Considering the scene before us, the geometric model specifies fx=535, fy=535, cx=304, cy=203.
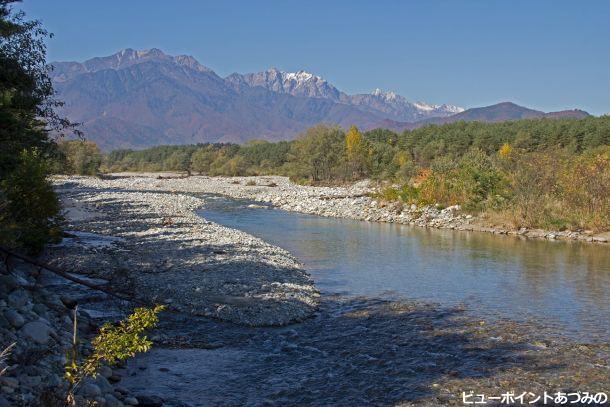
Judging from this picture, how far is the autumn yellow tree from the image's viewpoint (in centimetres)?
8156

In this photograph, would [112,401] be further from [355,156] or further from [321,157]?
[321,157]

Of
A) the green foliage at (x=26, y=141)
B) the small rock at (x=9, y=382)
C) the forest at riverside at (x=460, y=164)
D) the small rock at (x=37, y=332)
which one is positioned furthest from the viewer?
the forest at riverside at (x=460, y=164)

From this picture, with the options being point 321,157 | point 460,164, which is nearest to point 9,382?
point 460,164

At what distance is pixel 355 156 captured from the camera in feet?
269

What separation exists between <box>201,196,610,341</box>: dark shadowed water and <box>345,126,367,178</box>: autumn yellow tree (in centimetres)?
4610

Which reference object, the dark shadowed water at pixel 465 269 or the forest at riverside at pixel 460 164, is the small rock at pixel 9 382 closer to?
the dark shadowed water at pixel 465 269

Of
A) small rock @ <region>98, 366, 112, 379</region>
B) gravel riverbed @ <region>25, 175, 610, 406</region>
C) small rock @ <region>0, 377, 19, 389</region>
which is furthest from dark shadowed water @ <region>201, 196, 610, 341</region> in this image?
small rock @ <region>0, 377, 19, 389</region>

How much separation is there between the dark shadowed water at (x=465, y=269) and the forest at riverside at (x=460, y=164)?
5.44m

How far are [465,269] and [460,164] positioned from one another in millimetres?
23709

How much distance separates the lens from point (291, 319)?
13984 millimetres

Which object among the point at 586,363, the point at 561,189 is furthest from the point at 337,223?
the point at 586,363

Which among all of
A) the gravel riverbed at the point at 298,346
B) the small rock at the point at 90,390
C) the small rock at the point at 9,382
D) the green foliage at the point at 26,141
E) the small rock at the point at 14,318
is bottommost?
the gravel riverbed at the point at 298,346

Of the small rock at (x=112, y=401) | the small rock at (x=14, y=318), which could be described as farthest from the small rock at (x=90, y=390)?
the small rock at (x=14, y=318)

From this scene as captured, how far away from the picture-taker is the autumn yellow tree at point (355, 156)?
81.6 meters
